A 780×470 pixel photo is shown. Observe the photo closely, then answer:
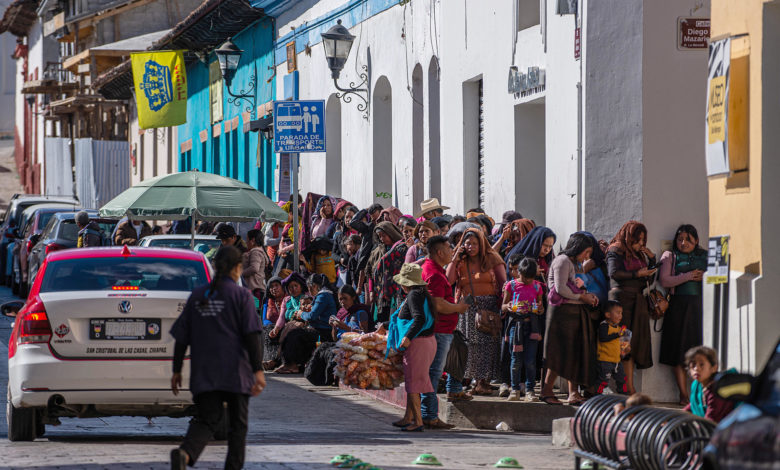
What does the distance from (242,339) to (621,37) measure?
23.1ft

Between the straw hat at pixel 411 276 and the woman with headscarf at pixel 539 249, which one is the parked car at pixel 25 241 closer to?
the woman with headscarf at pixel 539 249

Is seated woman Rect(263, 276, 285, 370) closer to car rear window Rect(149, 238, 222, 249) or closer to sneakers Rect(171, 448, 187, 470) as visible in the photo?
car rear window Rect(149, 238, 222, 249)

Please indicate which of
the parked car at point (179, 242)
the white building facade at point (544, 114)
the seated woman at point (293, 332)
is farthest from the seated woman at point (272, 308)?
the white building facade at point (544, 114)

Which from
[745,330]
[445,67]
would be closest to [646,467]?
[745,330]

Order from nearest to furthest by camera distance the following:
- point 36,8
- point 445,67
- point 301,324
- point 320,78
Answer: point 301,324, point 445,67, point 320,78, point 36,8

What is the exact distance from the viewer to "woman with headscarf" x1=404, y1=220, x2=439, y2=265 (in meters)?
15.2

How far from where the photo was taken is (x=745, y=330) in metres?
10.5

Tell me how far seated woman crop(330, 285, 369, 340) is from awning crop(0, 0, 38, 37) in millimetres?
53719

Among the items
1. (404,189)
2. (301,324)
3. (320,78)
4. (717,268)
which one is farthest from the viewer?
(320,78)

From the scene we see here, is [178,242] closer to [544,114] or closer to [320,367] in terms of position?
[320,367]

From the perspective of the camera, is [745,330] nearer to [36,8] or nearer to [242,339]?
[242,339]

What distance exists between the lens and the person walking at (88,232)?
74.1ft

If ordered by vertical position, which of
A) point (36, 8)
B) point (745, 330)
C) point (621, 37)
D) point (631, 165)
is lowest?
point (745, 330)

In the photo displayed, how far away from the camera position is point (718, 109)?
35.4 ft
